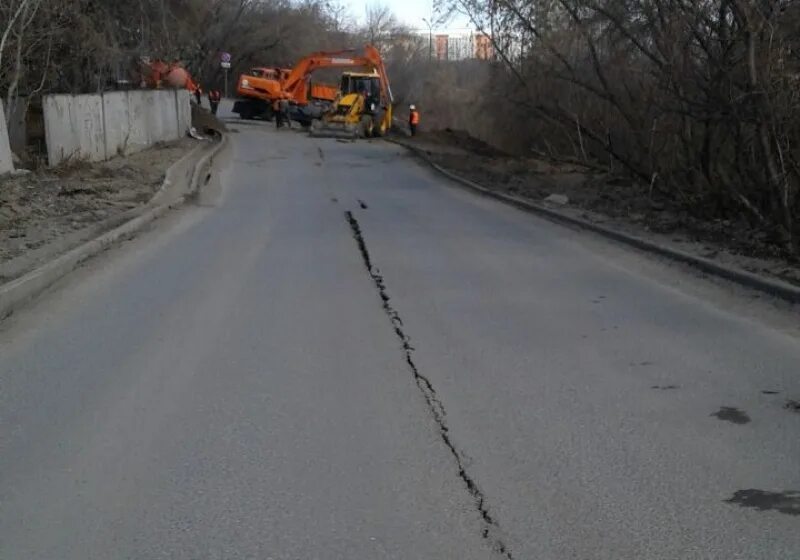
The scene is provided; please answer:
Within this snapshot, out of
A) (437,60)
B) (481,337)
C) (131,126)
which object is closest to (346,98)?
(131,126)

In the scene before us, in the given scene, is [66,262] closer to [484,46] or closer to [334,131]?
[484,46]

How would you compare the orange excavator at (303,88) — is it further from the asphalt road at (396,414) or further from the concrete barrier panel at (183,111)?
the asphalt road at (396,414)

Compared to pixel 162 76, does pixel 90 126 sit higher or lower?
lower

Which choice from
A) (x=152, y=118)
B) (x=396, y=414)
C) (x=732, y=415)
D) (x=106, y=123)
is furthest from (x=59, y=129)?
(x=732, y=415)

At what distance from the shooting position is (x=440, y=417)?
6.19 metres

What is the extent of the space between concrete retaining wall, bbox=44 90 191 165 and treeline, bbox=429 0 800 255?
10073 mm

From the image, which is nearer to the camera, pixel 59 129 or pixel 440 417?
pixel 440 417

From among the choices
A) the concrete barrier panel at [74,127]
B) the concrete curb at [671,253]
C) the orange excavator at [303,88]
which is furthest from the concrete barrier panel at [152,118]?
the concrete curb at [671,253]

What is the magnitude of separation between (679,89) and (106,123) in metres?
15.4

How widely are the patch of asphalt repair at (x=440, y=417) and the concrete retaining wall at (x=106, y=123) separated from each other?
487 inches

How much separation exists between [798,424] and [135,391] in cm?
451

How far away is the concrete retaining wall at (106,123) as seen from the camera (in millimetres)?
21219

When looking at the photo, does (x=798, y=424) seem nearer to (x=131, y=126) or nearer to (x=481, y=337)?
(x=481, y=337)

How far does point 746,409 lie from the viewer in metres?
6.43
